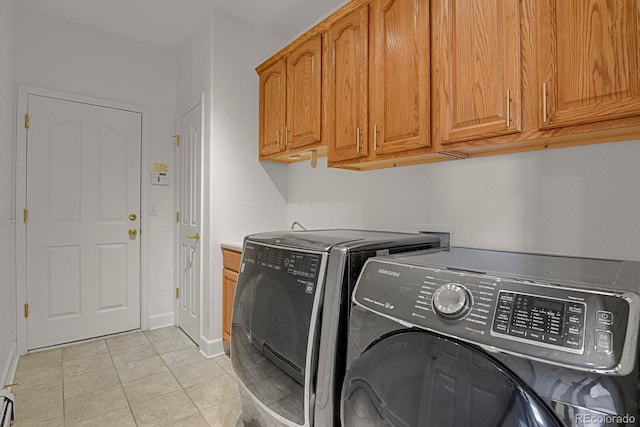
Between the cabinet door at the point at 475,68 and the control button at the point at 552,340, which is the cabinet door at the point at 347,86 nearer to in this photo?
the cabinet door at the point at 475,68

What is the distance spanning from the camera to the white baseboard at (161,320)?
10.2 ft

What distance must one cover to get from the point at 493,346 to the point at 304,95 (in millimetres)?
1981

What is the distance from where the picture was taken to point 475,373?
710mm

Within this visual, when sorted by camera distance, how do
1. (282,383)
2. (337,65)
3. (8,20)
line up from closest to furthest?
1. (282,383)
2. (337,65)
3. (8,20)

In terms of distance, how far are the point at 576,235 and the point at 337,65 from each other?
5.00 ft

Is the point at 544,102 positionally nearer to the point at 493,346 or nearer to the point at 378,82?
the point at 378,82

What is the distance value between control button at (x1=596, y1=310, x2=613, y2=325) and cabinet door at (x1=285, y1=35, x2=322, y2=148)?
175cm

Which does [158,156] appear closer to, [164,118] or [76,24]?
[164,118]

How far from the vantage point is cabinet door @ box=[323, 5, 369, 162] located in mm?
1808

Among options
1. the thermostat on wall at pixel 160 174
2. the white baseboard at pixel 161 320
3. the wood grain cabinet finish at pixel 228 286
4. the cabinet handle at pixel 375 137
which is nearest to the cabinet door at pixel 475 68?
the cabinet handle at pixel 375 137

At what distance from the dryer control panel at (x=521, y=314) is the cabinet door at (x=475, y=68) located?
76cm

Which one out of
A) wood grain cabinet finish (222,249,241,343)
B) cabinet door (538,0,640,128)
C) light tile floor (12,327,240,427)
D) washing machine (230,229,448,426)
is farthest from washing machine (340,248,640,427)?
wood grain cabinet finish (222,249,241,343)

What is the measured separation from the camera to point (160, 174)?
3.15 metres

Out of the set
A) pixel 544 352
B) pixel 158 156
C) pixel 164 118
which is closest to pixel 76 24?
pixel 164 118
